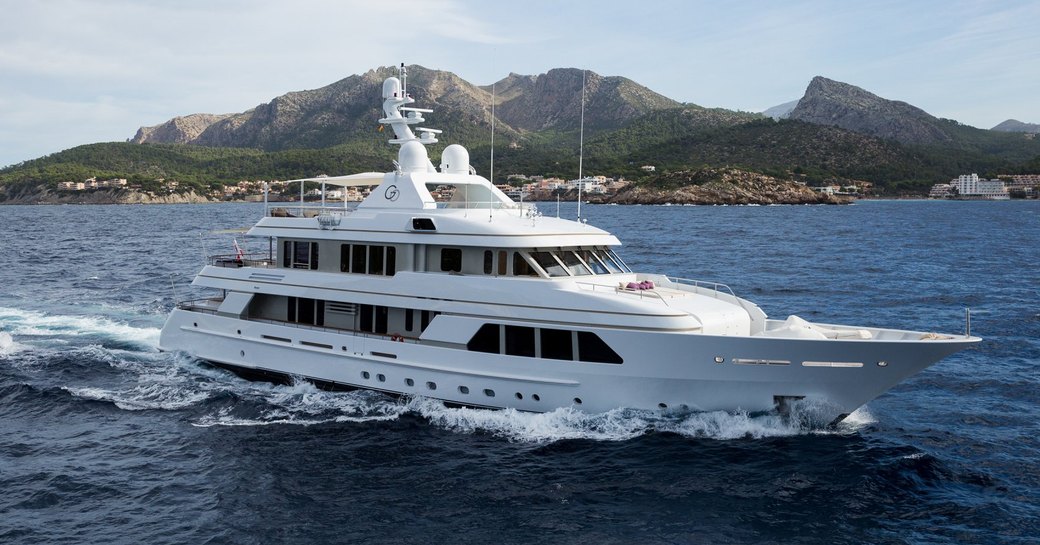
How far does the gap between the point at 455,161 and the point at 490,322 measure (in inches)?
193

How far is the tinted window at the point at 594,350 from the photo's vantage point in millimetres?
14320

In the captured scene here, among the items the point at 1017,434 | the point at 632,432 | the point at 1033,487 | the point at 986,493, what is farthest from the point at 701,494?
the point at 1017,434

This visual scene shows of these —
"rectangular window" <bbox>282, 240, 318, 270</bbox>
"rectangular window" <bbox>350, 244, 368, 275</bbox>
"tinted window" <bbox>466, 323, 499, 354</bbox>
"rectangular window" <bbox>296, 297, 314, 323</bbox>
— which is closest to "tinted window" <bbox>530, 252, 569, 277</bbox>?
"tinted window" <bbox>466, 323, 499, 354</bbox>

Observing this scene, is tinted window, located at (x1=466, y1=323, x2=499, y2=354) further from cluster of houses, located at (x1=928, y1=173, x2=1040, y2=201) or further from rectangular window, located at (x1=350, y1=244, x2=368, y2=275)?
cluster of houses, located at (x1=928, y1=173, x2=1040, y2=201)

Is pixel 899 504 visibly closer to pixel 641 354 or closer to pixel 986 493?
pixel 986 493

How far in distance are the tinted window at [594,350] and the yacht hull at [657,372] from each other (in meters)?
0.15

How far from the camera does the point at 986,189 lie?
542 feet

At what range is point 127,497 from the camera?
1225 cm

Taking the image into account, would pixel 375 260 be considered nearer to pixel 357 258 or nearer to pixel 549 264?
pixel 357 258

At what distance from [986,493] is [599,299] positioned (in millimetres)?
7123

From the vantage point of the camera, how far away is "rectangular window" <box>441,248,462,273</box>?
16141 mm

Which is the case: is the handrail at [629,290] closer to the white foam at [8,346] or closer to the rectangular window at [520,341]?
the rectangular window at [520,341]

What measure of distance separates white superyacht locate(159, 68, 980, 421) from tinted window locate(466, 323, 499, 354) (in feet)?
0.09

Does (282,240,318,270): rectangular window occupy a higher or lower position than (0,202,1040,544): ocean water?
higher
